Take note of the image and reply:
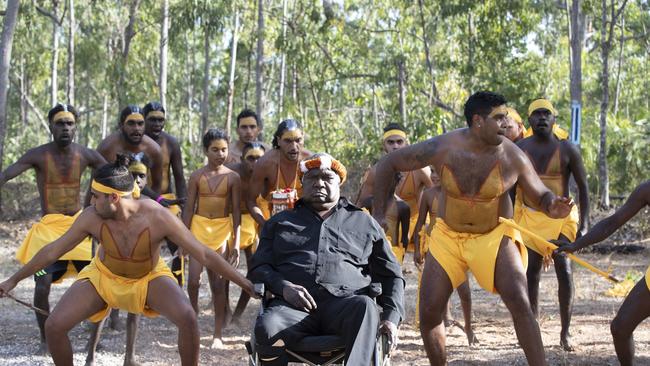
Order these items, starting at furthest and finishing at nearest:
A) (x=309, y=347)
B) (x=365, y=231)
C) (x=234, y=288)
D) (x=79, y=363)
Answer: (x=234, y=288) → (x=79, y=363) → (x=365, y=231) → (x=309, y=347)

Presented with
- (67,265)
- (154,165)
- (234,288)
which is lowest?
(234,288)

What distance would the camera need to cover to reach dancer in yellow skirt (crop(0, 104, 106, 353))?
7.85 m

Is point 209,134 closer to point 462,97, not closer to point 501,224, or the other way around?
point 501,224

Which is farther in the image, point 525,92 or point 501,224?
point 525,92

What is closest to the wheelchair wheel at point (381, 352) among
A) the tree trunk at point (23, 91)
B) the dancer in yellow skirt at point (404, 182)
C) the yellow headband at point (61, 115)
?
the dancer in yellow skirt at point (404, 182)

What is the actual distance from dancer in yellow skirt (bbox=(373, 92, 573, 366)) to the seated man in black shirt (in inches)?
19.1

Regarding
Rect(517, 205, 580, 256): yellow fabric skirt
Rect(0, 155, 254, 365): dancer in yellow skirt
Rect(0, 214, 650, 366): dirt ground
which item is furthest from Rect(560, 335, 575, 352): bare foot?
Rect(0, 155, 254, 365): dancer in yellow skirt

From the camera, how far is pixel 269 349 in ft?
16.1

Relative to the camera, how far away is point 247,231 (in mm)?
9125

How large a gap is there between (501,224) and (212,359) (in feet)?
9.01

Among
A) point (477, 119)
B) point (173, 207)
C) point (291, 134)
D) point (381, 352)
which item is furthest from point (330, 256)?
point (173, 207)

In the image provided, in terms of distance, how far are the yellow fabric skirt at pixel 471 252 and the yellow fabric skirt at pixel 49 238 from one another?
3.26 meters

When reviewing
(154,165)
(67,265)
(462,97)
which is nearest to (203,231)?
(154,165)

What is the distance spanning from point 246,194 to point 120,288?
328cm
